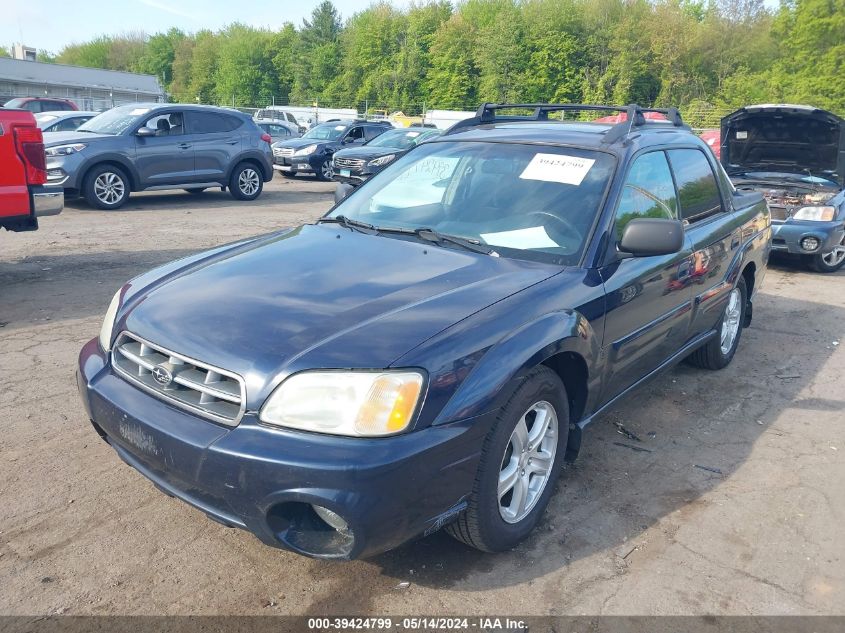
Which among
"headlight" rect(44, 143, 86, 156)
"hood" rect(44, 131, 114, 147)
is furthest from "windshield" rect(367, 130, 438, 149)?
"headlight" rect(44, 143, 86, 156)

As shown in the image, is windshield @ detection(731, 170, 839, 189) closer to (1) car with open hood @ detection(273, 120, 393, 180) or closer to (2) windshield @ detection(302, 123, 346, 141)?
(1) car with open hood @ detection(273, 120, 393, 180)

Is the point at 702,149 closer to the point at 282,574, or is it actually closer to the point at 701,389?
the point at 701,389

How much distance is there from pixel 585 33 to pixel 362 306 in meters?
61.8

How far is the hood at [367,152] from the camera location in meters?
15.4

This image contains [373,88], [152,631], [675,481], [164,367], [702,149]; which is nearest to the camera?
[152,631]

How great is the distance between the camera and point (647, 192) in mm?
3789

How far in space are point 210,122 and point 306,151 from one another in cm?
514

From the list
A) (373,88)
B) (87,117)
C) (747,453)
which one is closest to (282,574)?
(747,453)

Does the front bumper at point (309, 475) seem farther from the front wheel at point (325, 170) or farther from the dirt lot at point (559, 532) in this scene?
the front wheel at point (325, 170)

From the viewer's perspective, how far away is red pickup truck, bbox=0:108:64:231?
6.16 m

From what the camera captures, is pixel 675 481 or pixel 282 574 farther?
pixel 675 481

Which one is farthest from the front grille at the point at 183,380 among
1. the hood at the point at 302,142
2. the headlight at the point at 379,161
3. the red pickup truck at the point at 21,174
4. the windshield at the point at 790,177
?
the hood at the point at 302,142

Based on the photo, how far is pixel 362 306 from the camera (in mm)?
2678

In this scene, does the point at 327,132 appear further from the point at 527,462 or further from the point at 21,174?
the point at 527,462
